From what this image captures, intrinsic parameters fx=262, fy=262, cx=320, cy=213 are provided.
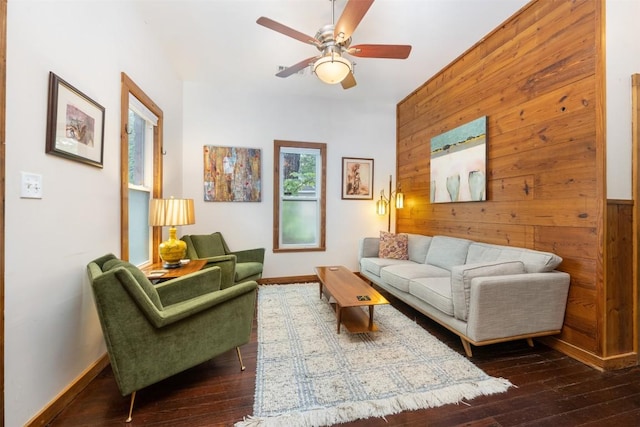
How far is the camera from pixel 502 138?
8.82 feet

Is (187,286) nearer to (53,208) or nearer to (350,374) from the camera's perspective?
(53,208)

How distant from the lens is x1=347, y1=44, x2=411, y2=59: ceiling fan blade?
2168 millimetres

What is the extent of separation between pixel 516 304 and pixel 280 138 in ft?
11.7

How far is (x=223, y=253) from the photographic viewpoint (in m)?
3.66

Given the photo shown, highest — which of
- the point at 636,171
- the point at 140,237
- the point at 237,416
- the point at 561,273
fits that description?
the point at 636,171

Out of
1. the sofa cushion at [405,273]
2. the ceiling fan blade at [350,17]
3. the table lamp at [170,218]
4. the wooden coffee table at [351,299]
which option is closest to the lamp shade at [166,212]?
the table lamp at [170,218]

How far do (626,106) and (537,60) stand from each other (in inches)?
29.9

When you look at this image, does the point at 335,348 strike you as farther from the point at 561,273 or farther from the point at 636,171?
the point at 636,171

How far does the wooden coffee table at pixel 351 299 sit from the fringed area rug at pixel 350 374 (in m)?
0.10

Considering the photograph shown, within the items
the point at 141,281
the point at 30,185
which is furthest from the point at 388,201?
the point at 30,185

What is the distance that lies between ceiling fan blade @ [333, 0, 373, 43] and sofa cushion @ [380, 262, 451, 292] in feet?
7.65

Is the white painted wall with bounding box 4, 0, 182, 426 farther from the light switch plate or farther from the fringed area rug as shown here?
the fringed area rug

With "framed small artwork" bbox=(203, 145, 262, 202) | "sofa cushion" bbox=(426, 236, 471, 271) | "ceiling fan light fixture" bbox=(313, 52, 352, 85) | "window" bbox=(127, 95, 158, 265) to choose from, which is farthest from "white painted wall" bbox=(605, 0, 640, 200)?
"window" bbox=(127, 95, 158, 265)

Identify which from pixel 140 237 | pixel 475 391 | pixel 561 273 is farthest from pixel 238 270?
pixel 561 273
